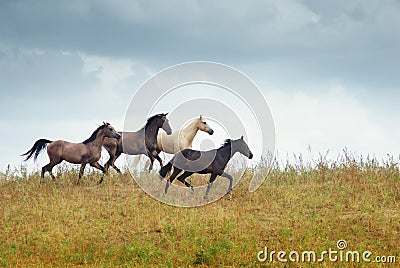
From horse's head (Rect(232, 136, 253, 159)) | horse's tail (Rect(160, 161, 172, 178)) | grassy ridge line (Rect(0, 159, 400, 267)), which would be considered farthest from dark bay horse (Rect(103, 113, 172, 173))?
horse's head (Rect(232, 136, 253, 159))

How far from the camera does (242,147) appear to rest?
55.4 feet

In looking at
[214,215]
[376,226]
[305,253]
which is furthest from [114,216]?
[376,226]

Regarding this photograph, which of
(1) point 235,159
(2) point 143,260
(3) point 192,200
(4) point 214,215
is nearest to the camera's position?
(2) point 143,260

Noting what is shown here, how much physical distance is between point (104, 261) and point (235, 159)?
7767mm

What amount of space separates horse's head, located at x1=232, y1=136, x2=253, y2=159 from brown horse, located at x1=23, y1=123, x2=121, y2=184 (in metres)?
4.41

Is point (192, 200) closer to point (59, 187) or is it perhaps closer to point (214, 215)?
point (214, 215)

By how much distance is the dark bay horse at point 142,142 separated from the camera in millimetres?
19062

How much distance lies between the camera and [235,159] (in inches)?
739

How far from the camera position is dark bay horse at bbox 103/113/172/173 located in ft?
62.5

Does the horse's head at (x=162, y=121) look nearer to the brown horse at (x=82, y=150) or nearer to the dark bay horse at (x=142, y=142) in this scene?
the dark bay horse at (x=142, y=142)

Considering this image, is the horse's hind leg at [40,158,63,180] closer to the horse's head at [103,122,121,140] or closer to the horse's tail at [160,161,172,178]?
the horse's head at [103,122,121,140]

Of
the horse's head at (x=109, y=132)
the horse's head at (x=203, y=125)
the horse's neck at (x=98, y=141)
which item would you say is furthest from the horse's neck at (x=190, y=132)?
the horse's neck at (x=98, y=141)

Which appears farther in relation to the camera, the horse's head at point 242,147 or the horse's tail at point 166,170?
the horse's tail at point 166,170

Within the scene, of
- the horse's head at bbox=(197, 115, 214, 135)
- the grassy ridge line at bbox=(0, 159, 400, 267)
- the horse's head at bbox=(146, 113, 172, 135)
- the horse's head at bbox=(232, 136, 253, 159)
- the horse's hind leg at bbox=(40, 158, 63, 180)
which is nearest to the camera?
the grassy ridge line at bbox=(0, 159, 400, 267)
